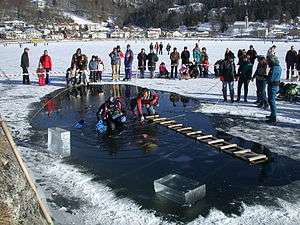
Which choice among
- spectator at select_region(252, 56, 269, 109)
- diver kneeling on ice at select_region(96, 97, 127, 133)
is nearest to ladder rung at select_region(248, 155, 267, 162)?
diver kneeling on ice at select_region(96, 97, 127, 133)

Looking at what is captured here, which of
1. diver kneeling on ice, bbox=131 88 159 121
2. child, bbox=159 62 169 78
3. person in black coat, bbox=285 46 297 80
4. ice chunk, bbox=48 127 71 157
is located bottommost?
ice chunk, bbox=48 127 71 157

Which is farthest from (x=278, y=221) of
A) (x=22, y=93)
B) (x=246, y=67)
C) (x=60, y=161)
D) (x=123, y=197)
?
(x=22, y=93)

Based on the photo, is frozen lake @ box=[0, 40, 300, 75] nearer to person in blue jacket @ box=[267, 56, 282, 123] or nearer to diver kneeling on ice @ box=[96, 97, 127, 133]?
diver kneeling on ice @ box=[96, 97, 127, 133]

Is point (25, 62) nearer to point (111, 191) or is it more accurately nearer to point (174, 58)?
point (174, 58)

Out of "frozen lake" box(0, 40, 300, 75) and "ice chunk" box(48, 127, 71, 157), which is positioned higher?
"frozen lake" box(0, 40, 300, 75)

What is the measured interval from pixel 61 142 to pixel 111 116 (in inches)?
104

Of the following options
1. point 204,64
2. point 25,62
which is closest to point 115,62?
point 25,62

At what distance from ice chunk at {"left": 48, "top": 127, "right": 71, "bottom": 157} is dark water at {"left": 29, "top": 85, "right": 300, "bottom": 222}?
21 centimetres

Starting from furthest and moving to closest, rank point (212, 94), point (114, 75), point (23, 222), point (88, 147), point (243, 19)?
point (243, 19)
point (114, 75)
point (212, 94)
point (88, 147)
point (23, 222)

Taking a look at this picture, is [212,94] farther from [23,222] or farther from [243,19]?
[243,19]

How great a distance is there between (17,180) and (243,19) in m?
196

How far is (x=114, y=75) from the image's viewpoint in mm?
24047

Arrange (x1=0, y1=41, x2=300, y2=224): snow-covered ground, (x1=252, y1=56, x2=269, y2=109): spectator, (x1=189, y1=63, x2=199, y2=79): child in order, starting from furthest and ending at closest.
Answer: (x1=189, y1=63, x2=199, y2=79): child
(x1=252, y1=56, x2=269, y2=109): spectator
(x1=0, y1=41, x2=300, y2=224): snow-covered ground

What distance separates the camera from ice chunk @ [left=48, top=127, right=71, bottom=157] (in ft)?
35.7
